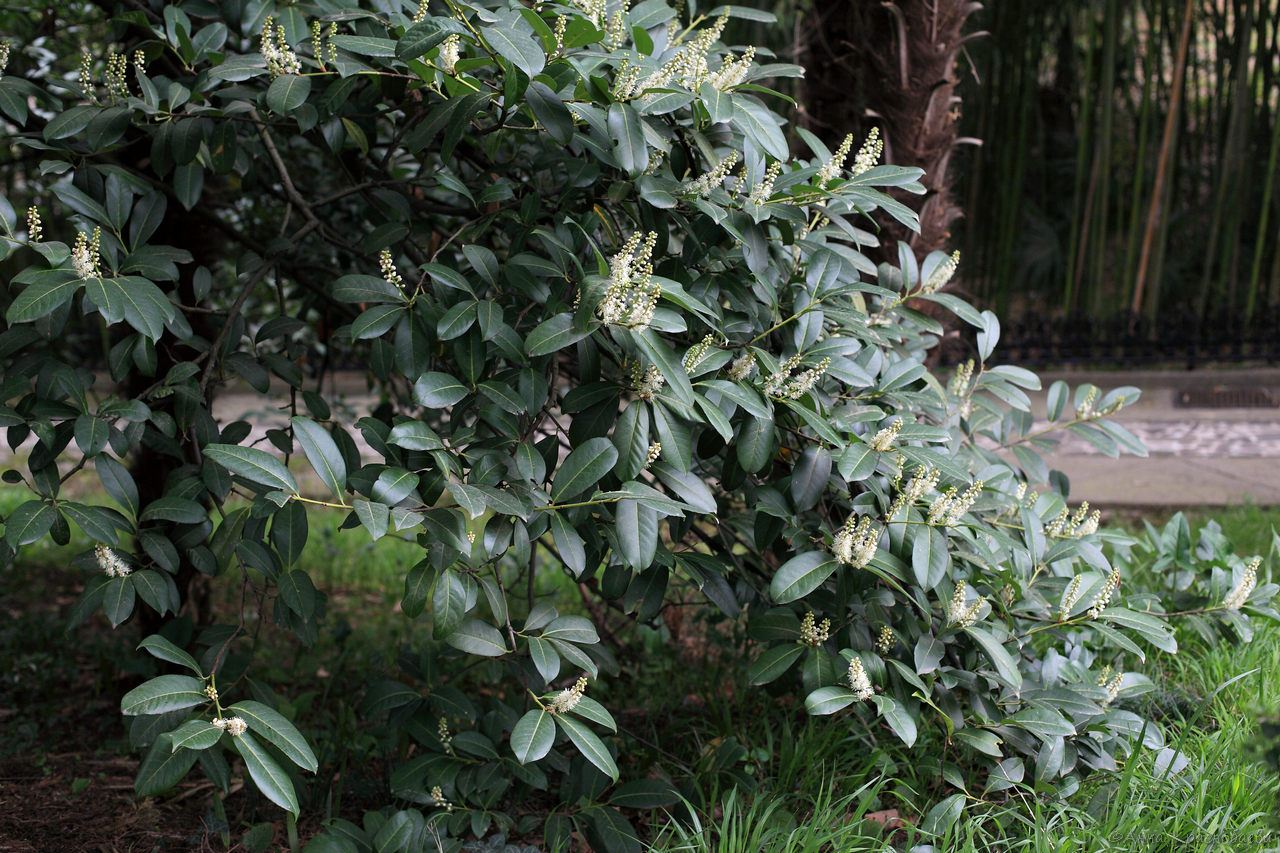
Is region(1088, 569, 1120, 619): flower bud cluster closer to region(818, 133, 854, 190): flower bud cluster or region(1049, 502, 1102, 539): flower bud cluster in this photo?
region(1049, 502, 1102, 539): flower bud cluster

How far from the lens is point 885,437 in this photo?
163 centimetres

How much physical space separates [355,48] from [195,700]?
1.06m

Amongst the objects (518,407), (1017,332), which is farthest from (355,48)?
(1017,332)

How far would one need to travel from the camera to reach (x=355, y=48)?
1.48 m

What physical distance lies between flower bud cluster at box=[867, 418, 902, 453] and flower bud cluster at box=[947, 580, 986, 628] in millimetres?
280

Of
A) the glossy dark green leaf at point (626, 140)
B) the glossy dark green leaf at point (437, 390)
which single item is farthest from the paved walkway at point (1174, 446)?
the glossy dark green leaf at point (626, 140)

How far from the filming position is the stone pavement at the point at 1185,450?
515 cm

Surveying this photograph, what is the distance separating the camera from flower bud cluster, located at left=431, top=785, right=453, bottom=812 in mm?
1734

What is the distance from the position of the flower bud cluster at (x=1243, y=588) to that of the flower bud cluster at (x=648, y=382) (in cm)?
153

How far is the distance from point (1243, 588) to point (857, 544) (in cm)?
116

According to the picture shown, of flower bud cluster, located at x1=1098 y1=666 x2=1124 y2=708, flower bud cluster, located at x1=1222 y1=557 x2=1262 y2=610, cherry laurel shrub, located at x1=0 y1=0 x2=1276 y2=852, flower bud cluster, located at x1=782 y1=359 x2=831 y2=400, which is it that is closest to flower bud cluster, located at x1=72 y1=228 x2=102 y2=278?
cherry laurel shrub, located at x1=0 y1=0 x2=1276 y2=852

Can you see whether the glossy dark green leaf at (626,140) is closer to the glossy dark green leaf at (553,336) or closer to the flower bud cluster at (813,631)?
the glossy dark green leaf at (553,336)

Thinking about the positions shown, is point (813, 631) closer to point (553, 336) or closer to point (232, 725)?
point (553, 336)

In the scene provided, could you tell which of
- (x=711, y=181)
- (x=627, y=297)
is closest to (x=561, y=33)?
(x=711, y=181)
